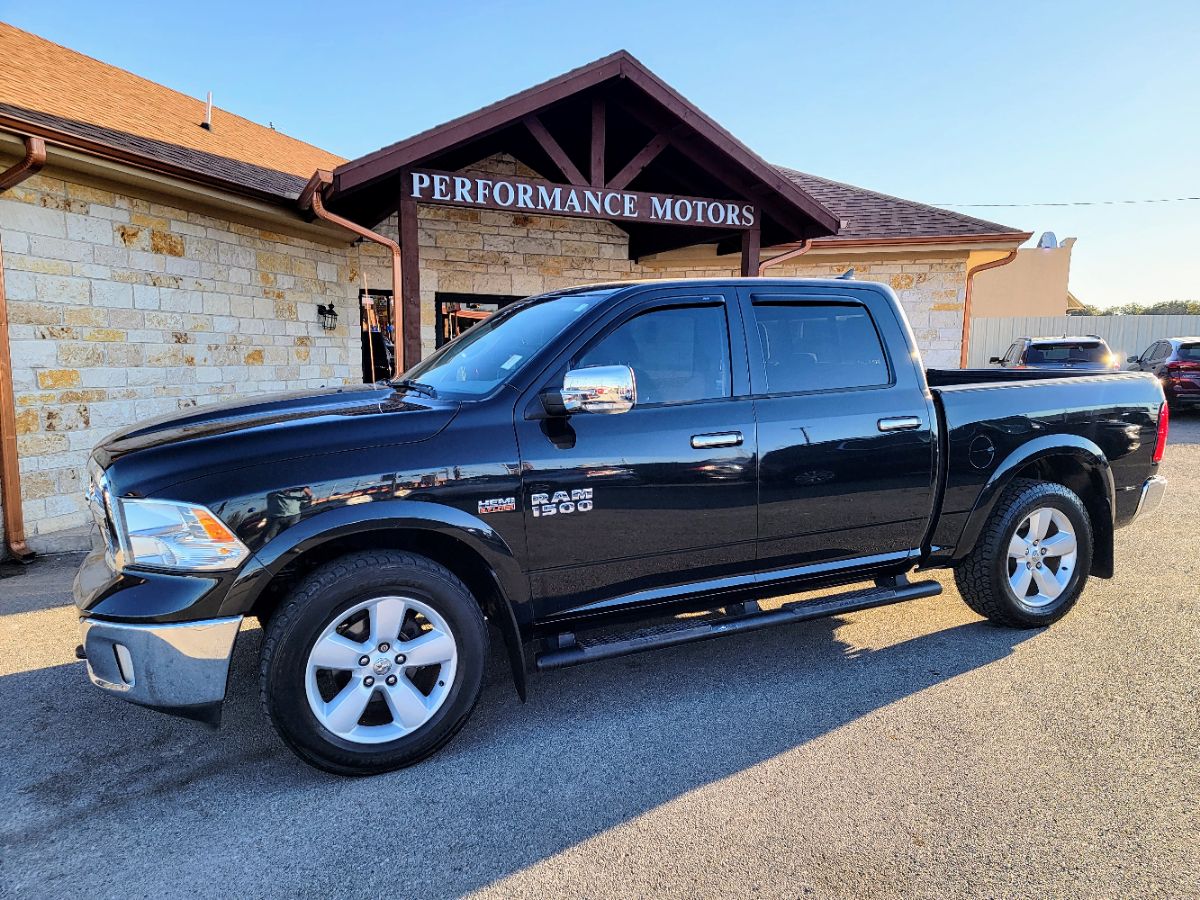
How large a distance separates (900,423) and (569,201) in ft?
16.4

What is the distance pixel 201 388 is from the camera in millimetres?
7941

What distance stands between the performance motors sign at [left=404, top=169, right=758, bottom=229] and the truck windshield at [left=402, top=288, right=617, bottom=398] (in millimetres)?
3659

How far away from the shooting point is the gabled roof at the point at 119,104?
710 cm

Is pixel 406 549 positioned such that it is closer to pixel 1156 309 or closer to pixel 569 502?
pixel 569 502

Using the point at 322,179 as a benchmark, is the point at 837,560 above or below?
below

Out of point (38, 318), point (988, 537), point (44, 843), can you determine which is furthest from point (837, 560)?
point (38, 318)

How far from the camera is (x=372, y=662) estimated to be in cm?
286

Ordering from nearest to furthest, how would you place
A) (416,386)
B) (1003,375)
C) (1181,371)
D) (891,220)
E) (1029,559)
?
(416,386) → (1029,559) → (1003,375) → (891,220) → (1181,371)

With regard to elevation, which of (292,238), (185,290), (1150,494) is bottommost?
(1150,494)

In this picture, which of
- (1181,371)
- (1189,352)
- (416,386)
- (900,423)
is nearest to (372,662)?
(416,386)

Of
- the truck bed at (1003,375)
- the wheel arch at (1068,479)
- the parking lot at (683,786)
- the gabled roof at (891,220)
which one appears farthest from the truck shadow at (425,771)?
the gabled roof at (891,220)

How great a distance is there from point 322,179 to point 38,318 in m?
2.73

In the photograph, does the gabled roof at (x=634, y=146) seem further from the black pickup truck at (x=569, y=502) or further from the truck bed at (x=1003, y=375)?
the truck bed at (x=1003, y=375)

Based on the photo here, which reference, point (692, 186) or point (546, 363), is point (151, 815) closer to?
point (546, 363)
